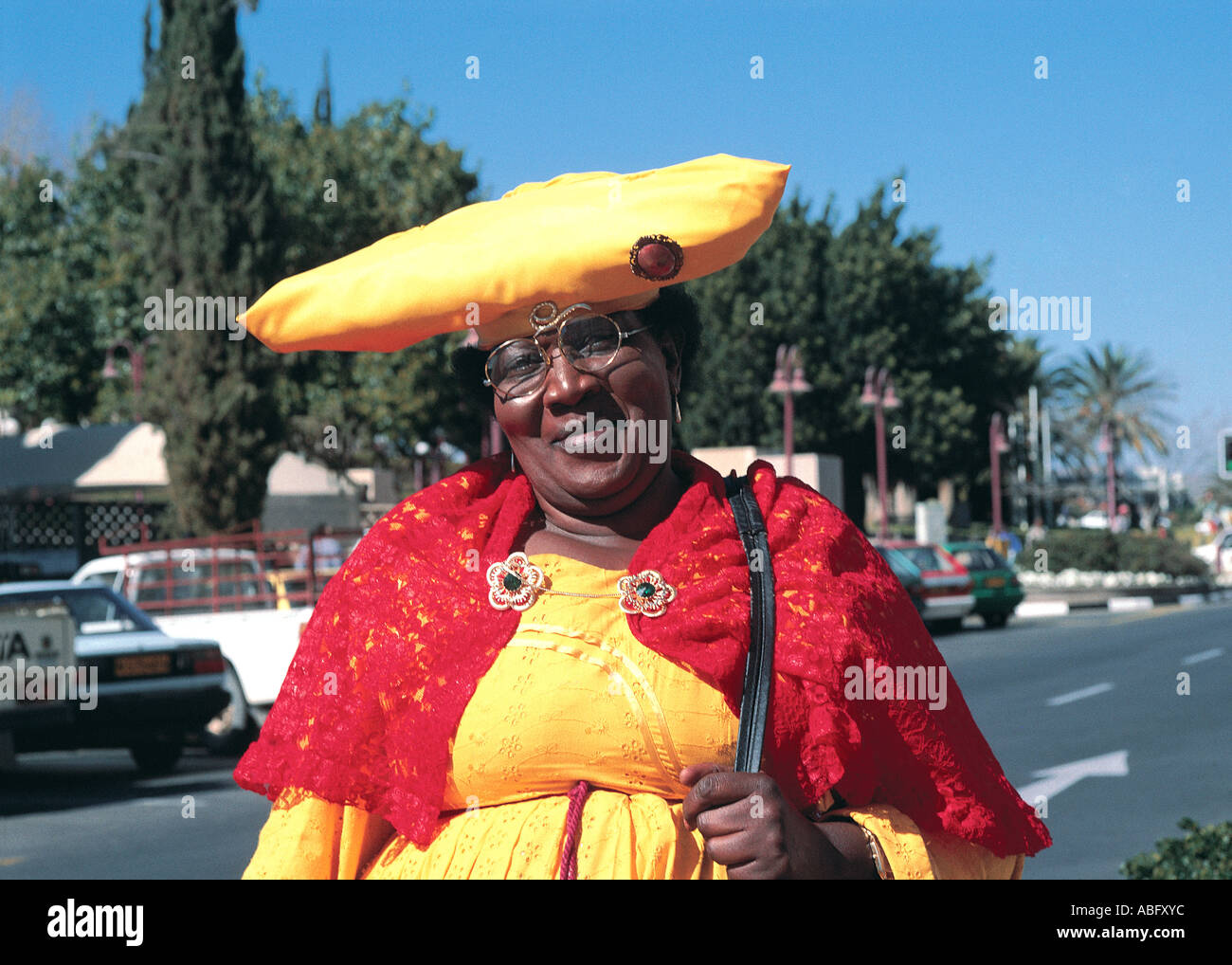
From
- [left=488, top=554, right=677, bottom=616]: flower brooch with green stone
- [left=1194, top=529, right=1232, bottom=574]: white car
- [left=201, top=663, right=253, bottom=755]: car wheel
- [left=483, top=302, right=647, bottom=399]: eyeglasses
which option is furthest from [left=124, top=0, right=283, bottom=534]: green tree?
[left=1194, top=529, right=1232, bottom=574]: white car

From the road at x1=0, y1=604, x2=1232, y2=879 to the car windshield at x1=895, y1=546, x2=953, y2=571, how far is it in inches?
247

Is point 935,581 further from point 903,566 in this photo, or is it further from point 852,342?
point 852,342

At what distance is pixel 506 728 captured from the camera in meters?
2.06

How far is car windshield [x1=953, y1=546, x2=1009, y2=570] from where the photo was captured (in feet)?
82.3

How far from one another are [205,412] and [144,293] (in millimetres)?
4189

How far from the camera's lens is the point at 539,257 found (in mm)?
2045

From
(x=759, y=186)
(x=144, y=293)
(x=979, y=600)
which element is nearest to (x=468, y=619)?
(x=759, y=186)

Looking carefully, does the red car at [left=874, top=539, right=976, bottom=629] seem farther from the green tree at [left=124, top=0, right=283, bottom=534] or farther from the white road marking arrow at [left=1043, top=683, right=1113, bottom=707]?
the green tree at [left=124, top=0, right=283, bottom=534]

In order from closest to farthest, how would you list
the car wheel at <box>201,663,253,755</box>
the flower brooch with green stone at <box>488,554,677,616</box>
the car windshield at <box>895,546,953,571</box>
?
the flower brooch with green stone at <box>488,554,677,616</box>
the car wheel at <box>201,663,253,755</box>
the car windshield at <box>895,546,953,571</box>

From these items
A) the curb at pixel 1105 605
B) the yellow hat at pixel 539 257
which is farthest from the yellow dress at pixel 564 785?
the curb at pixel 1105 605

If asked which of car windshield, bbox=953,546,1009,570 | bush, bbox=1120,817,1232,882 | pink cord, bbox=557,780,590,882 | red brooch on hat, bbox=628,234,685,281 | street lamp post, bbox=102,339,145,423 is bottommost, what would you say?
car windshield, bbox=953,546,1009,570

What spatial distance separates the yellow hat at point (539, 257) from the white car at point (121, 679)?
877cm

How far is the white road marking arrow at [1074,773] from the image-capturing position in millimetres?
9125
